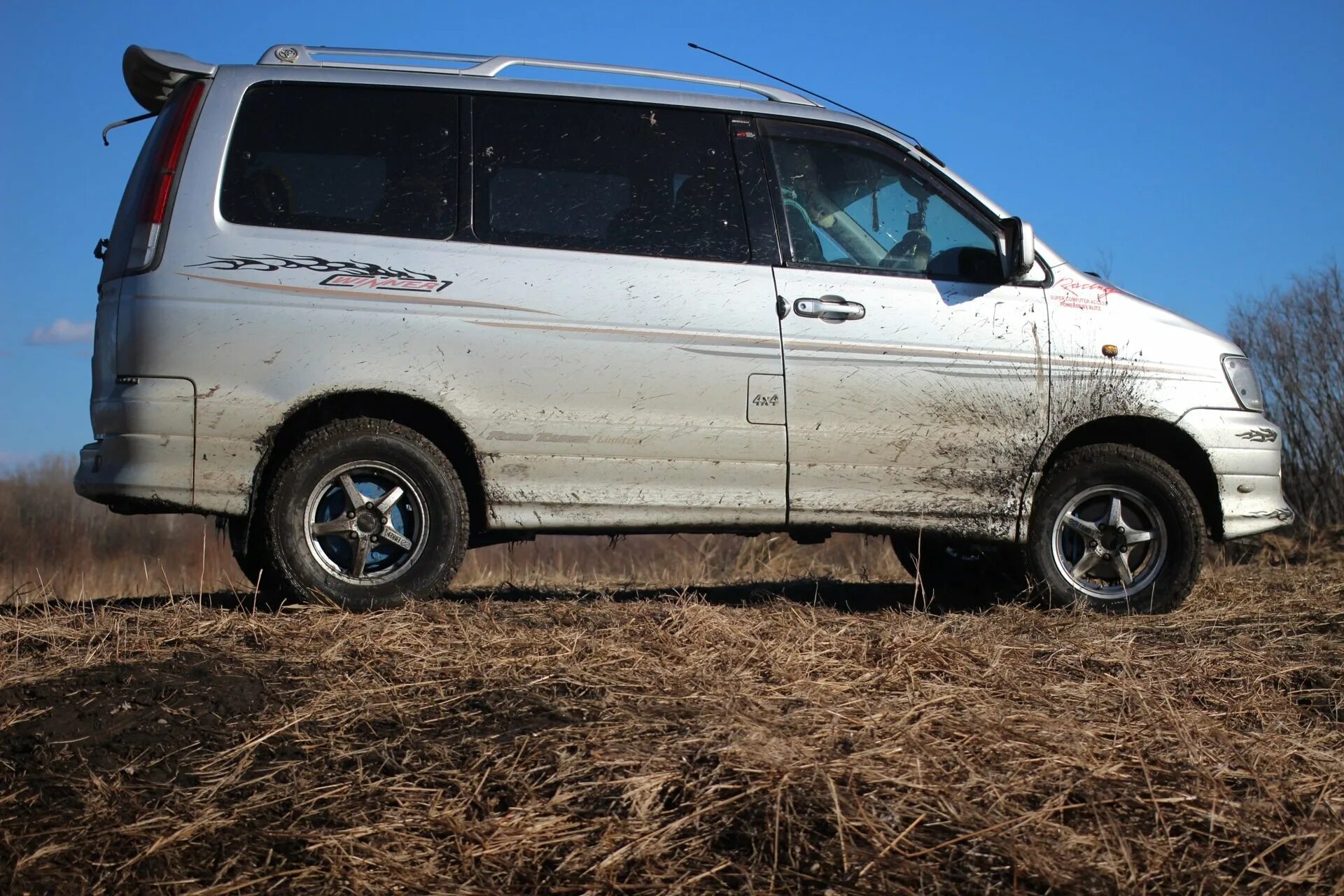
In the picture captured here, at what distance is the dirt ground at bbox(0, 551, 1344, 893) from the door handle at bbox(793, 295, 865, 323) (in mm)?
1381

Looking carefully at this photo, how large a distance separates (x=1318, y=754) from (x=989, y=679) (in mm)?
927

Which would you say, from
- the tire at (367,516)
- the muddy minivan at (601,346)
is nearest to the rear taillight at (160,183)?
the muddy minivan at (601,346)

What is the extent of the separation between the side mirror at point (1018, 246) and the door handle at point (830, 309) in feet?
2.42

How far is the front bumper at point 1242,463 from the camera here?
18.8 ft

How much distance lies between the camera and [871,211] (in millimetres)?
5672

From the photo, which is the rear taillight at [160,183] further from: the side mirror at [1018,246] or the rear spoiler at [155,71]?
the side mirror at [1018,246]

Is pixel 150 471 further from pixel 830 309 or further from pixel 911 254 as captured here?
pixel 911 254

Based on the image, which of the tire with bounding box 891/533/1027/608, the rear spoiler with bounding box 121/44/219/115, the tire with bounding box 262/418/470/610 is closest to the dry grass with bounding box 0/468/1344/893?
the tire with bounding box 262/418/470/610

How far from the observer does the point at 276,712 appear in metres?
3.48

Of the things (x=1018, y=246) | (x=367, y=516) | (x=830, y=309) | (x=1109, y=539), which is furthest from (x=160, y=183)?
(x=1109, y=539)

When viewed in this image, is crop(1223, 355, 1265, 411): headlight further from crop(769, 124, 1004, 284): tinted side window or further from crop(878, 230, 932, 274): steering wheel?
crop(878, 230, 932, 274): steering wheel

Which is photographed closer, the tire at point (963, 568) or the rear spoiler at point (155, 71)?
the rear spoiler at point (155, 71)

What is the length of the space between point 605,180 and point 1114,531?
8.87 feet

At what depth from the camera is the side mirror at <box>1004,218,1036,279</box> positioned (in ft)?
18.2
